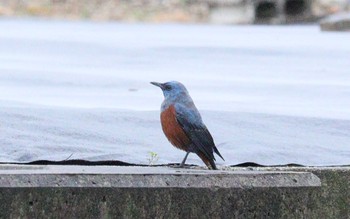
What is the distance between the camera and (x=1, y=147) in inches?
197

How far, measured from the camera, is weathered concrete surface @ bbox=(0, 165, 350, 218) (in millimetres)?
4336

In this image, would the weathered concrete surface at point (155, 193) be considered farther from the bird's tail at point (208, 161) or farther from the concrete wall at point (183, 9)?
the concrete wall at point (183, 9)

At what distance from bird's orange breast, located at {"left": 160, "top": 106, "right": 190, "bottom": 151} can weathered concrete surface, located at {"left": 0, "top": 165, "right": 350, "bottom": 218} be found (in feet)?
0.33

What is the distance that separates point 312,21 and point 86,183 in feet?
65.8

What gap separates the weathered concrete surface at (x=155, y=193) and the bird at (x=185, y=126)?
3.3 inches

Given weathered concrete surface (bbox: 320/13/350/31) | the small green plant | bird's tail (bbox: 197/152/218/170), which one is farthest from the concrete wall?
bird's tail (bbox: 197/152/218/170)

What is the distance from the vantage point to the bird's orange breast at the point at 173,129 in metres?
4.66

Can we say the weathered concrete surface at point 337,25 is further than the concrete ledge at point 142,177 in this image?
Yes

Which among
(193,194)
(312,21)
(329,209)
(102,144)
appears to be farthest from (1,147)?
(312,21)

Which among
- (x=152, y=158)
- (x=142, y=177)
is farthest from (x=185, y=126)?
(x=152, y=158)

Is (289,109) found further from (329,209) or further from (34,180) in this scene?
(34,180)

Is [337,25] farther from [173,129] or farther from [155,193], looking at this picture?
[155,193]

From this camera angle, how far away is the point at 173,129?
4.68 meters

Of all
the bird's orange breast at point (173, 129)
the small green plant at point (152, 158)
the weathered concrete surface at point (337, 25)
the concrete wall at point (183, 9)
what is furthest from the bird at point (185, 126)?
the concrete wall at point (183, 9)
